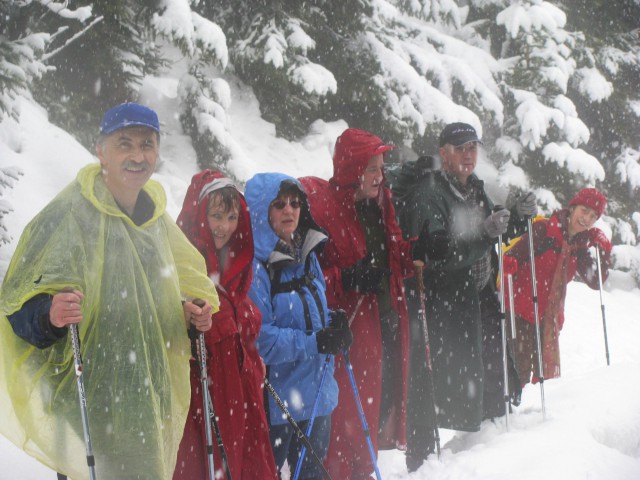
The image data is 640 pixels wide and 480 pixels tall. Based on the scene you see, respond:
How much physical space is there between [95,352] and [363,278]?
212cm

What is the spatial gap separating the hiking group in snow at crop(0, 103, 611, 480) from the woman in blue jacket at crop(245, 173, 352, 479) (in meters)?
0.01

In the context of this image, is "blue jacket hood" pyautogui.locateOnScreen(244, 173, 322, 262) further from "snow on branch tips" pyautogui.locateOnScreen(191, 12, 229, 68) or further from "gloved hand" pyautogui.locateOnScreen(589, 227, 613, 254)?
"gloved hand" pyautogui.locateOnScreen(589, 227, 613, 254)

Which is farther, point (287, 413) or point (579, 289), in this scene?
point (579, 289)

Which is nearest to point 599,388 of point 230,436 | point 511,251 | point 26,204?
point 511,251

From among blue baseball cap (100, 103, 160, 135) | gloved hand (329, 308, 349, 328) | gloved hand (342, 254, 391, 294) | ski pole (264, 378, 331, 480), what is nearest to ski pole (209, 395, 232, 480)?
ski pole (264, 378, 331, 480)

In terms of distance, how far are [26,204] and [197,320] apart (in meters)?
3.42

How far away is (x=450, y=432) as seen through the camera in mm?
6141

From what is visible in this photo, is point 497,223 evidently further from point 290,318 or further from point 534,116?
point 534,116

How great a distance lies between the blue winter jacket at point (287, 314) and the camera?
353 centimetres

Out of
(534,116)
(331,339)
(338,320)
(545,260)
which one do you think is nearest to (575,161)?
(534,116)

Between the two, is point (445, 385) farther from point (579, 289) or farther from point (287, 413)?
point (579, 289)

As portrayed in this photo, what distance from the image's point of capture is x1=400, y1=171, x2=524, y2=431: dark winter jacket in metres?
4.93

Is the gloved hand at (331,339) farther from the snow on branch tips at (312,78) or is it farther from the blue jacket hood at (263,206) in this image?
the snow on branch tips at (312,78)

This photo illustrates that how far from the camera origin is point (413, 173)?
5.09 metres
